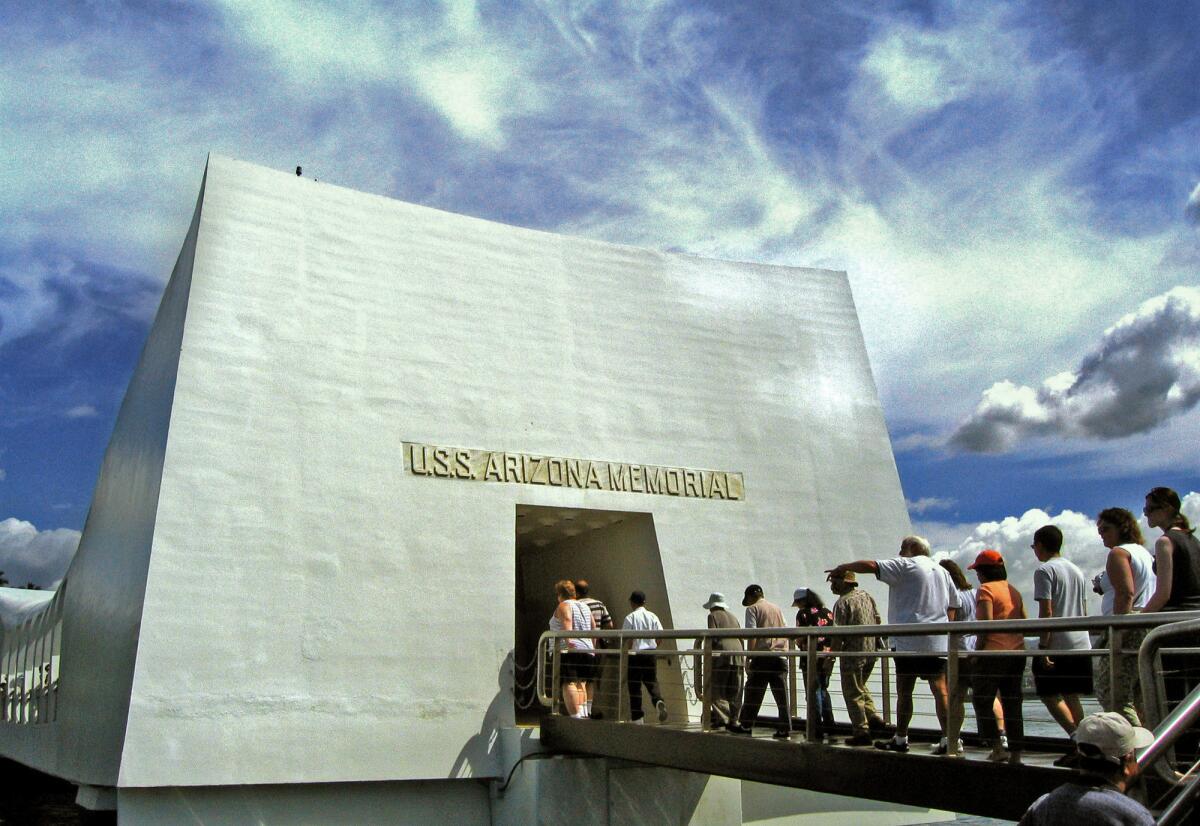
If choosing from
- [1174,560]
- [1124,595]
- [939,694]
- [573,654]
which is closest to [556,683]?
[573,654]

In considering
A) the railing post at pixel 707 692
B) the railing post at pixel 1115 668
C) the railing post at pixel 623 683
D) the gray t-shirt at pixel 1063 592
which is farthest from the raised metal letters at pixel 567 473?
the railing post at pixel 1115 668

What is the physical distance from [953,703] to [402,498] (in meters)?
6.60

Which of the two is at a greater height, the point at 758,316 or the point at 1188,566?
the point at 758,316

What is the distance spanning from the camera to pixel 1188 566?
5570 millimetres

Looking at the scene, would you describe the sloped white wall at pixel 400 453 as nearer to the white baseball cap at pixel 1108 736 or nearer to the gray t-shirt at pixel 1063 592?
the gray t-shirt at pixel 1063 592

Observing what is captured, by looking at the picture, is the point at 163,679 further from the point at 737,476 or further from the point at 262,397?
the point at 737,476

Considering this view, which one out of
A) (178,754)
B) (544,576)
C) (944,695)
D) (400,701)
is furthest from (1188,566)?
(544,576)

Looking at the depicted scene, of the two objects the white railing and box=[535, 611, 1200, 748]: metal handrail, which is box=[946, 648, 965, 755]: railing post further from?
the white railing

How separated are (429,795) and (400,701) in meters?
1.01

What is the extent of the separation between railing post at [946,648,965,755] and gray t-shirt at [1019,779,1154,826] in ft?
8.40

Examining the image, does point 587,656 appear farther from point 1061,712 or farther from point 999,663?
point 1061,712

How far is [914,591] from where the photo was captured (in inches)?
284

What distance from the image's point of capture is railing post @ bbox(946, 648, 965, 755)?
6309 mm

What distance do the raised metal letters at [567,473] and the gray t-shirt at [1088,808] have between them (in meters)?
8.68
